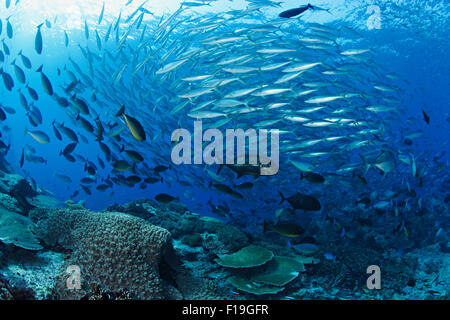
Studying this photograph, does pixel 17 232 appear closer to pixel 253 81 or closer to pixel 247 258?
pixel 247 258

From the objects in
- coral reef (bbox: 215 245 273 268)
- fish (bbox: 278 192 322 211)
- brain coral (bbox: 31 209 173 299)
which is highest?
fish (bbox: 278 192 322 211)

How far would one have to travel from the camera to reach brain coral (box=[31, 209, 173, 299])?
383 cm

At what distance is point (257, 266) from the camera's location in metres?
5.67

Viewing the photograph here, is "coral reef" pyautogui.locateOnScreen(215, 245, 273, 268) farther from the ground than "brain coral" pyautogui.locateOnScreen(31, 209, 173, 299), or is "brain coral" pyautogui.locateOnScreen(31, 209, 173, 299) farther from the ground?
"brain coral" pyautogui.locateOnScreen(31, 209, 173, 299)

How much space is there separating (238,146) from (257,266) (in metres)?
4.57

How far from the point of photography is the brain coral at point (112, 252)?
3.83 meters

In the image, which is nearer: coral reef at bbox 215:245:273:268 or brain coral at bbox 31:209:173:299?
brain coral at bbox 31:209:173:299

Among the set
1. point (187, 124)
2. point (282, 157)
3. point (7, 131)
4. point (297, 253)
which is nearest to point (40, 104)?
point (7, 131)

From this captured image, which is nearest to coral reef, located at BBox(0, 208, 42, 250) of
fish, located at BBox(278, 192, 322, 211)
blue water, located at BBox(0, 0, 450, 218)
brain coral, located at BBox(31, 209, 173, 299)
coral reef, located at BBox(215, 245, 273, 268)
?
brain coral, located at BBox(31, 209, 173, 299)

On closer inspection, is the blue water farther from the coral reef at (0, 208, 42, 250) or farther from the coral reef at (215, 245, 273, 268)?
the coral reef at (0, 208, 42, 250)

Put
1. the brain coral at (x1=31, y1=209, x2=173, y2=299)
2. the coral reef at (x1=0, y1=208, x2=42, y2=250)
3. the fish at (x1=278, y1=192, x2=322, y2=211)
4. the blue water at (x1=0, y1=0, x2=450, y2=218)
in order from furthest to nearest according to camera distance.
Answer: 1. the blue water at (x1=0, y1=0, x2=450, y2=218)
2. the fish at (x1=278, y1=192, x2=322, y2=211)
3. the coral reef at (x1=0, y1=208, x2=42, y2=250)
4. the brain coral at (x1=31, y1=209, x2=173, y2=299)

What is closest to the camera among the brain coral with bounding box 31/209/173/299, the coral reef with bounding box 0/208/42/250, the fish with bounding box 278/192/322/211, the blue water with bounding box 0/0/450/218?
the brain coral with bounding box 31/209/173/299
